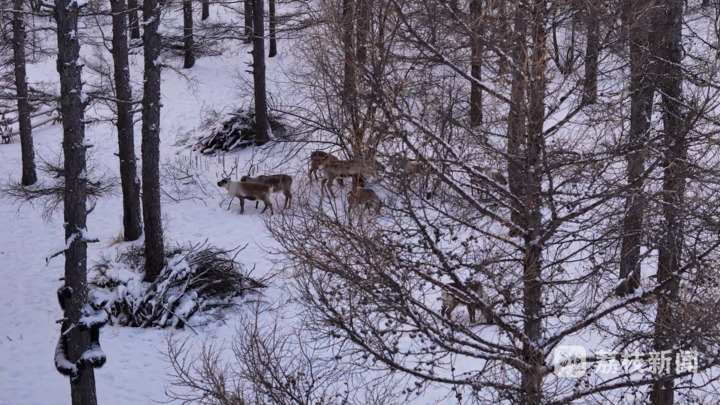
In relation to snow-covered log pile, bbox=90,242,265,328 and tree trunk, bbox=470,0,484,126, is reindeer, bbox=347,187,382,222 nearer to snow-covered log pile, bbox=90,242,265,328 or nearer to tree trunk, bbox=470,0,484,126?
tree trunk, bbox=470,0,484,126

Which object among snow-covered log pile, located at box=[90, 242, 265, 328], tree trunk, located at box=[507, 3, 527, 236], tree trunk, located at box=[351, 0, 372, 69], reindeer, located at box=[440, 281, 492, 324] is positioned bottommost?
snow-covered log pile, located at box=[90, 242, 265, 328]

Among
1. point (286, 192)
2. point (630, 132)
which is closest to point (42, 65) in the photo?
point (286, 192)

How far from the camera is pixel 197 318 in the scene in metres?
13.0

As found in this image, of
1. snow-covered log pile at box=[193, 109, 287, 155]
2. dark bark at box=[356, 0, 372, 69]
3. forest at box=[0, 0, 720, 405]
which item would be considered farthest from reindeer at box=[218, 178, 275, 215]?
dark bark at box=[356, 0, 372, 69]

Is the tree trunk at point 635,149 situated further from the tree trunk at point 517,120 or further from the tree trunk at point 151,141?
the tree trunk at point 151,141

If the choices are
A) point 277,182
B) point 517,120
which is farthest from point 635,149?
point 277,182

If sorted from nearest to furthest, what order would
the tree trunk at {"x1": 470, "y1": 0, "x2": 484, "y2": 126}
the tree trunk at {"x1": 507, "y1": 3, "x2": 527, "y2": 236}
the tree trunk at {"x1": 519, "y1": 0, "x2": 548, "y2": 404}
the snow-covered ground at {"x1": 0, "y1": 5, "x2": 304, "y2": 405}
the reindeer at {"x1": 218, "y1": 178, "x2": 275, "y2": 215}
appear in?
the tree trunk at {"x1": 519, "y1": 0, "x2": 548, "y2": 404}
the tree trunk at {"x1": 507, "y1": 3, "x2": 527, "y2": 236}
the tree trunk at {"x1": 470, "y1": 0, "x2": 484, "y2": 126}
the snow-covered ground at {"x1": 0, "y1": 5, "x2": 304, "y2": 405}
the reindeer at {"x1": 218, "y1": 178, "x2": 275, "y2": 215}

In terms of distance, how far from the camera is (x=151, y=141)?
1372cm

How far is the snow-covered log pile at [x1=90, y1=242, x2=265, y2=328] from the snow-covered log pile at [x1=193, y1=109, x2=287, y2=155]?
279 inches

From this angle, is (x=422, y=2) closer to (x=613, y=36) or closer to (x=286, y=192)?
(x=613, y=36)

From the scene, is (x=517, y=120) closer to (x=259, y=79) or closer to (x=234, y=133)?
(x=259, y=79)

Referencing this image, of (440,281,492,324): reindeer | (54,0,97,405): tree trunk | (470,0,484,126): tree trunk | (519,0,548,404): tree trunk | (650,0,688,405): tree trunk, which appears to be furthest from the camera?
(54,0,97,405): tree trunk

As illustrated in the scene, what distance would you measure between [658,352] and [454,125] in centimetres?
301

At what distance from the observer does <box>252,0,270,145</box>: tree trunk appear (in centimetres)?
2044
